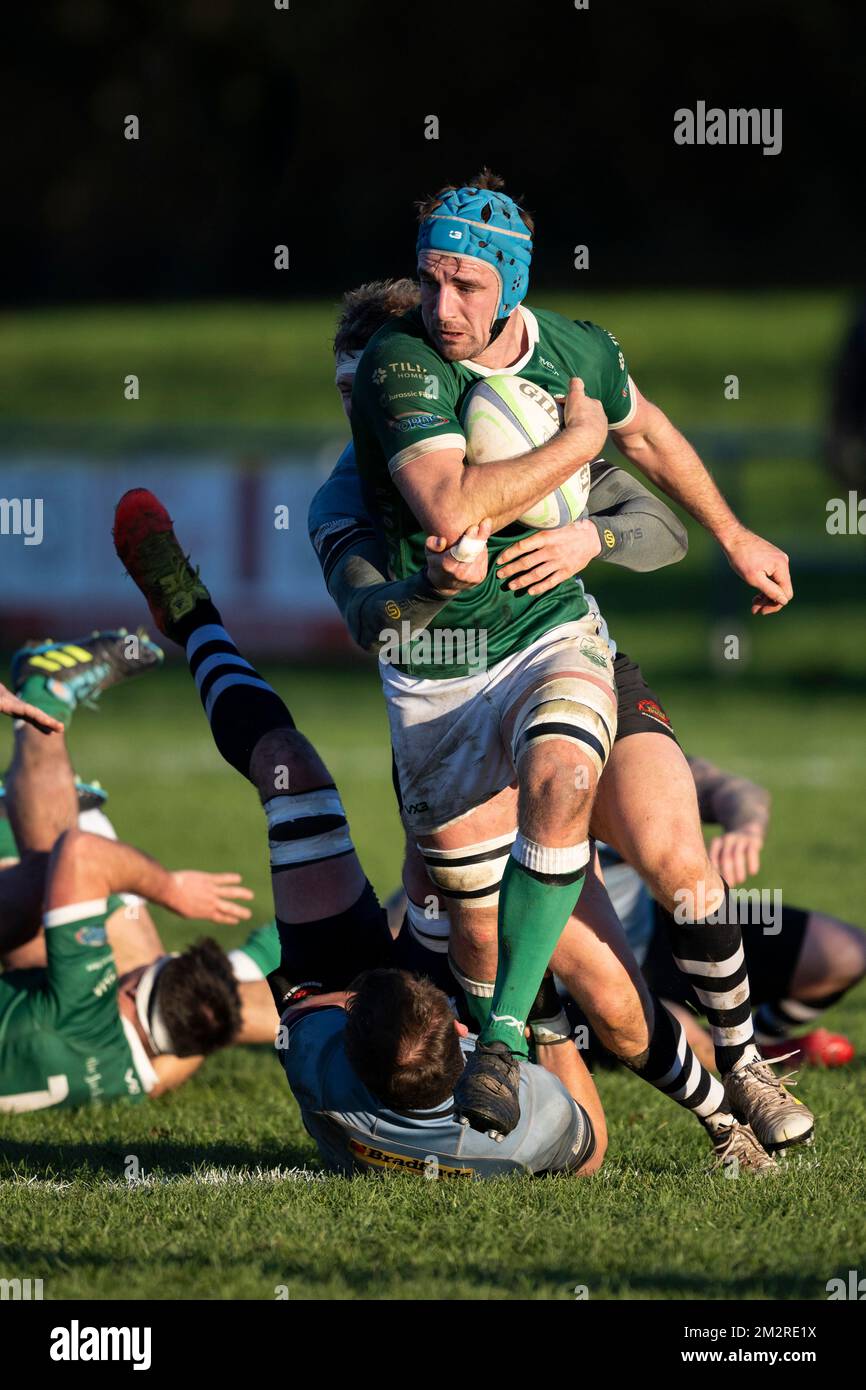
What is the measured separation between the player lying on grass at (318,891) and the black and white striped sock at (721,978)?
0.11 m

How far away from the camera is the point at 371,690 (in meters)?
17.9

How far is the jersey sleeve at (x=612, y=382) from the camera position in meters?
5.41

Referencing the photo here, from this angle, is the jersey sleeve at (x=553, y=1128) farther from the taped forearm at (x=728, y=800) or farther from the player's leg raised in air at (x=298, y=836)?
the taped forearm at (x=728, y=800)

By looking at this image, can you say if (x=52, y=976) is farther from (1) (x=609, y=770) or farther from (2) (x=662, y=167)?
(2) (x=662, y=167)

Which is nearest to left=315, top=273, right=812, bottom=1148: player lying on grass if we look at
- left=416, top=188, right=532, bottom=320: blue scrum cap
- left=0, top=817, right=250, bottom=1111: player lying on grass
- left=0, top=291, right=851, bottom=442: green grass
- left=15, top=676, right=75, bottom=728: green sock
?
left=416, top=188, right=532, bottom=320: blue scrum cap

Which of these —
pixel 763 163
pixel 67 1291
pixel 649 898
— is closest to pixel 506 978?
pixel 67 1291

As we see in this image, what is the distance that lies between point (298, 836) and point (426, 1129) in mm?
1100

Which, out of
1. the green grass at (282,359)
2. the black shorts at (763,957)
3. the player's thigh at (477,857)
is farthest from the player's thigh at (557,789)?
the green grass at (282,359)

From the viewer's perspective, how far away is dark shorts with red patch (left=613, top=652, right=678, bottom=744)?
5.23m

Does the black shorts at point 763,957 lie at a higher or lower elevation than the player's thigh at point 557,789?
lower

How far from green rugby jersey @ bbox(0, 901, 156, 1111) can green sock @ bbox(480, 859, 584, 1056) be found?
1.76 meters

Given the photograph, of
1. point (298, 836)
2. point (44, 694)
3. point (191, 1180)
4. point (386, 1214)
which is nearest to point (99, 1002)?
point (298, 836)

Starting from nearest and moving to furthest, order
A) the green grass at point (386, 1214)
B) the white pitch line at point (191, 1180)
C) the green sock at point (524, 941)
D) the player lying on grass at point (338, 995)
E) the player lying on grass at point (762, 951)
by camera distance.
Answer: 1. the green grass at point (386, 1214)
2. the player lying on grass at point (338, 995)
3. the green sock at point (524, 941)
4. the white pitch line at point (191, 1180)
5. the player lying on grass at point (762, 951)

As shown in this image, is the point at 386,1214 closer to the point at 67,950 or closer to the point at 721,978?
the point at 721,978
